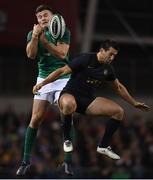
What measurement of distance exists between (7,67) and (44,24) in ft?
36.5

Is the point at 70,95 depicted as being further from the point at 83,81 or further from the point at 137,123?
the point at 137,123

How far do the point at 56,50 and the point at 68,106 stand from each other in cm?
69

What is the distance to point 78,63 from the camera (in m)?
11.8

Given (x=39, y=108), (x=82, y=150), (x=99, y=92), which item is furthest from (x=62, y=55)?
(x=99, y=92)

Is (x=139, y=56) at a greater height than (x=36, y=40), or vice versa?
(x=36, y=40)

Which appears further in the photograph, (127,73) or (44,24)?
(127,73)

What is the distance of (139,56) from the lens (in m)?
24.7

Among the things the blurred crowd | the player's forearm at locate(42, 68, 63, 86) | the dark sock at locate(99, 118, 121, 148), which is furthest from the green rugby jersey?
the blurred crowd

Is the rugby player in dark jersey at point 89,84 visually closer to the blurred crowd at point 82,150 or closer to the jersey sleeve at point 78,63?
the jersey sleeve at point 78,63

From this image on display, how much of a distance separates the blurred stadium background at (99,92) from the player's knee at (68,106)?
3.85m

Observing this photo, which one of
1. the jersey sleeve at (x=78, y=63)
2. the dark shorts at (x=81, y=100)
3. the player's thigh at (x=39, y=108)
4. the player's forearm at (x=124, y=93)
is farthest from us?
the player's forearm at (x=124, y=93)

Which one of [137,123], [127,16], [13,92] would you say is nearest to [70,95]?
[137,123]

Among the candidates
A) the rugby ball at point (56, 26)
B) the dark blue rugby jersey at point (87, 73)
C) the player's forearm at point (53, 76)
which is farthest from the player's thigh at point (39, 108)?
the rugby ball at point (56, 26)

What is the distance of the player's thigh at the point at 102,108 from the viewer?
11.9 meters
